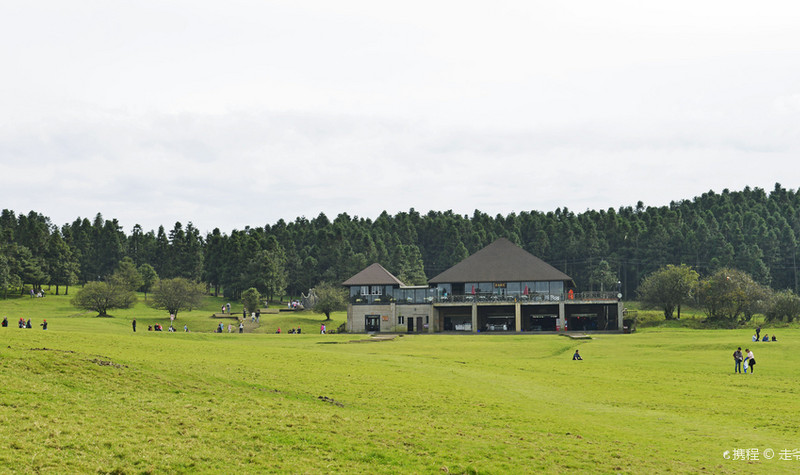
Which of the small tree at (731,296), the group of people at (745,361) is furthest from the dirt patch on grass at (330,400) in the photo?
the small tree at (731,296)

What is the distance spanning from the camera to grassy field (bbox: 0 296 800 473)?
16113mm

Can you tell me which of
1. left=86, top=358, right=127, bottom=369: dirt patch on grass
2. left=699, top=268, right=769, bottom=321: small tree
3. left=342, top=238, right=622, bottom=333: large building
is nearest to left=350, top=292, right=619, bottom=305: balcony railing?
left=342, top=238, right=622, bottom=333: large building

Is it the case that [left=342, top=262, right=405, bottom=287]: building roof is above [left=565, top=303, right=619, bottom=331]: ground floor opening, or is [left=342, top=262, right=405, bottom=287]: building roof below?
above

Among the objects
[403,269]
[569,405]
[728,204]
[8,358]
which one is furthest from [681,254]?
[8,358]

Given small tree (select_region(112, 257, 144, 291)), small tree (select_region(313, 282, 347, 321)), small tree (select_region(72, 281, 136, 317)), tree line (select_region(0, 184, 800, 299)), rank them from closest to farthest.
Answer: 1. small tree (select_region(72, 281, 136, 317))
2. small tree (select_region(313, 282, 347, 321))
3. small tree (select_region(112, 257, 144, 291))
4. tree line (select_region(0, 184, 800, 299))

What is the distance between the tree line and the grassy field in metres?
97.4

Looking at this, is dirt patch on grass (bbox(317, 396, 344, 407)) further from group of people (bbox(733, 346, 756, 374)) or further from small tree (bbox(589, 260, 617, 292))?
small tree (bbox(589, 260, 617, 292))

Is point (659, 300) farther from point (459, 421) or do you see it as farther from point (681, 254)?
point (459, 421)

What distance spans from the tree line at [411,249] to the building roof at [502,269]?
47895 mm

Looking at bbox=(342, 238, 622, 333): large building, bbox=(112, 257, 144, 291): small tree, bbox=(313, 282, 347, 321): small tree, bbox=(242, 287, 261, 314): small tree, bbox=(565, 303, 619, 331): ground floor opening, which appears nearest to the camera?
bbox=(342, 238, 622, 333): large building

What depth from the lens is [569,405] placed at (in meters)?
27.2

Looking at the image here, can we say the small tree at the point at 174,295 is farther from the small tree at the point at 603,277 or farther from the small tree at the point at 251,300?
the small tree at the point at 603,277

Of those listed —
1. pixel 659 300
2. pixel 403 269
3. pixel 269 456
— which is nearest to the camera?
pixel 269 456

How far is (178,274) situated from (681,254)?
115198mm
